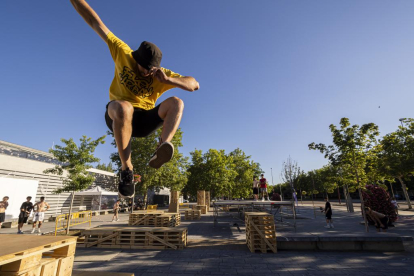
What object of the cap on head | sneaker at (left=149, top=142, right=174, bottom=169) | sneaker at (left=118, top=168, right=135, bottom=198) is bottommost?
sneaker at (left=118, top=168, right=135, bottom=198)

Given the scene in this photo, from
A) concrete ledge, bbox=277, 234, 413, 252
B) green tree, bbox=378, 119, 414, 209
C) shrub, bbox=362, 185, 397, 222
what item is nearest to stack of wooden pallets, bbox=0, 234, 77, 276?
concrete ledge, bbox=277, 234, 413, 252

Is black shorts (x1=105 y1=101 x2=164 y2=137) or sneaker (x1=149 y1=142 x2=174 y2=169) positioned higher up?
black shorts (x1=105 y1=101 x2=164 y2=137)

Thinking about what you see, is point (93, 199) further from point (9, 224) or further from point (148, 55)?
point (148, 55)

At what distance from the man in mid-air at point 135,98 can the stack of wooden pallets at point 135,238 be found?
7308 millimetres

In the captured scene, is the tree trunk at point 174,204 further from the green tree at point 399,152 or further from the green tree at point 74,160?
the green tree at point 399,152

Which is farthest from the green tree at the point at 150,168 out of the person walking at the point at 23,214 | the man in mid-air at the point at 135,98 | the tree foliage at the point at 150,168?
the man in mid-air at the point at 135,98

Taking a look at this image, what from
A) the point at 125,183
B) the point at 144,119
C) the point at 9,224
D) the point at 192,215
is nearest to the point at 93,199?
the point at 9,224

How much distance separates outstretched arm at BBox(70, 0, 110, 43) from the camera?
8.13ft

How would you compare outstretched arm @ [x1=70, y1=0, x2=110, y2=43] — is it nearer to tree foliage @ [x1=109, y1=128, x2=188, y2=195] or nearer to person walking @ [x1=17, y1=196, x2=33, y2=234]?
person walking @ [x1=17, y1=196, x2=33, y2=234]

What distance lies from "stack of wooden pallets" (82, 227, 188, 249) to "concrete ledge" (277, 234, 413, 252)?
442cm

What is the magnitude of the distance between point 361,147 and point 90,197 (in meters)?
27.0

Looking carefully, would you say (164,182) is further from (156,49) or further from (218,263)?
(156,49)

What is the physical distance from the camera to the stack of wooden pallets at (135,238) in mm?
8703

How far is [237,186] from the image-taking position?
3666 cm
